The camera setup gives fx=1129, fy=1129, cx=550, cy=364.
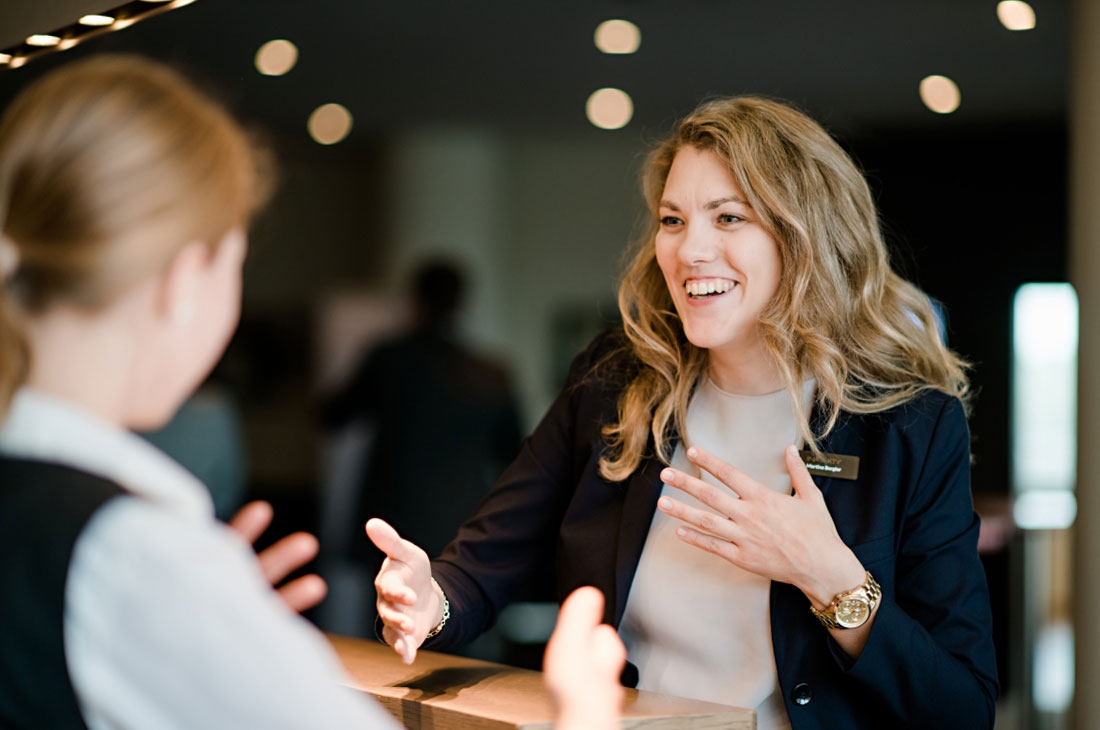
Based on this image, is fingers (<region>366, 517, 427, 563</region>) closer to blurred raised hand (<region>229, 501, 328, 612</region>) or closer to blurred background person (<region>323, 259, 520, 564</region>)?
blurred raised hand (<region>229, 501, 328, 612</region>)

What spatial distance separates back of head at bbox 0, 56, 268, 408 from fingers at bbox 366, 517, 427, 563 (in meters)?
0.65

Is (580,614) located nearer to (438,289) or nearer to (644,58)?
(644,58)

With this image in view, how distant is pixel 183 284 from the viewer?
97 centimetres

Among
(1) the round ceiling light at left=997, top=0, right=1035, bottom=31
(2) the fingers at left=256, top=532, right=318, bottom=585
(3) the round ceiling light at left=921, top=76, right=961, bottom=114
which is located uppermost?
(1) the round ceiling light at left=997, top=0, right=1035, bottom=31

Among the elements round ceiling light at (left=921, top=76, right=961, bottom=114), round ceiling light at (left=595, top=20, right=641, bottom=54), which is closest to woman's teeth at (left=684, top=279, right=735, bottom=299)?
round ceiling light at (left=595, top=20, right=641, bottom=54)

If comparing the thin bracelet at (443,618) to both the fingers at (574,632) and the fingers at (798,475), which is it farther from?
the fingers at (574,632)

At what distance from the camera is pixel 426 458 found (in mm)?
4781

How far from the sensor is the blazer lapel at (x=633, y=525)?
182 cm

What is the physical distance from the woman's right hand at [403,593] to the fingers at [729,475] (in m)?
0.43

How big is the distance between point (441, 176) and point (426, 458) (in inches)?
69.0

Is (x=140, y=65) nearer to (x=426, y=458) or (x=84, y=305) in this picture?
(x=84, y=305)

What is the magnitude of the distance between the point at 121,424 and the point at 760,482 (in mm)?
1073

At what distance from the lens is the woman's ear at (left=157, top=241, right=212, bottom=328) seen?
959 mm

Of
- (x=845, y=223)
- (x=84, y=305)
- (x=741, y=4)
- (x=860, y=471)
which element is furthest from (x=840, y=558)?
(x=741, y=4)
